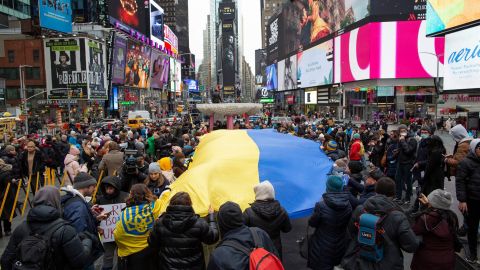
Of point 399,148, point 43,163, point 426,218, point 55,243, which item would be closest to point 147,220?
point 55,243

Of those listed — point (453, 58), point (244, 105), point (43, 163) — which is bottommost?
point (43, 163)

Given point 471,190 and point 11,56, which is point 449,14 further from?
point 11,56

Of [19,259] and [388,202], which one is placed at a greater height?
[388,202]

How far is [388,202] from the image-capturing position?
14.8 ft

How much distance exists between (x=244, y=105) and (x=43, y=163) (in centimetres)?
1028

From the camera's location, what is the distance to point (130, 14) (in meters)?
75.9

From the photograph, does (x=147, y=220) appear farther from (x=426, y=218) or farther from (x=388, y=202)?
(x=426, y=218)

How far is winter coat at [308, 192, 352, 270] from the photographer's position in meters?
5.14

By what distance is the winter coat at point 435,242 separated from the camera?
4.66 m

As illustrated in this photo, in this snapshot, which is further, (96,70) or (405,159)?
(96,70)

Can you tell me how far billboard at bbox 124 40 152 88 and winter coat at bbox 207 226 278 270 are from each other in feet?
239

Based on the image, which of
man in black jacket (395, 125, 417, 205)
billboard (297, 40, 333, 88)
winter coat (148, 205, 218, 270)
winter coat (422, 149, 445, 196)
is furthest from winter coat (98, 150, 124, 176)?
billboard (297, 40, 333, 88)

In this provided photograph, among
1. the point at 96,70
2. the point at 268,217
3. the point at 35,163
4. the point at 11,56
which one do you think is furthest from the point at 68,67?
the point at 268,217

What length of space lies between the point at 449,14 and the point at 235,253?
41.7 metres
